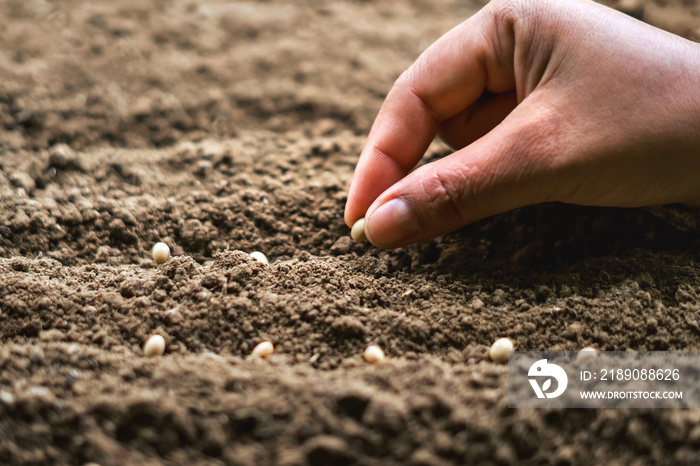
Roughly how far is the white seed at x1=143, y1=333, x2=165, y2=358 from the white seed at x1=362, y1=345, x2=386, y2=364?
1.47ft

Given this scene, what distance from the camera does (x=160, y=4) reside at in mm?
2543

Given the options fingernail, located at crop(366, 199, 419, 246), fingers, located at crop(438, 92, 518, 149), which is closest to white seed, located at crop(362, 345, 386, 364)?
fingernail, located at crop(366, 199, 419, 246)

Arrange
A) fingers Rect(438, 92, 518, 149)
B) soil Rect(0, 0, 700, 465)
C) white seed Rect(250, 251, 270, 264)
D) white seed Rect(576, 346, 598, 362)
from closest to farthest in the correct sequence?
1. soil Rect(0, 0, 700, 465)
2. white seed Rect(576, 346, 598, 362)
3. white seed Rect(250, 251, 270, 264)
4. fingers Rect(438, 92, 518, 149)

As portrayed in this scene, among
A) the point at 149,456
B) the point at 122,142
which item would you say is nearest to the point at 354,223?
the point at 149,456

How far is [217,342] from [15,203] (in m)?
0.85

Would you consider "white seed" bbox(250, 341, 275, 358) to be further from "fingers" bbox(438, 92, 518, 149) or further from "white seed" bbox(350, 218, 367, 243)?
Result: "fingers" bbox(438, 92, 518, 149)

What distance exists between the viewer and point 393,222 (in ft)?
4.13

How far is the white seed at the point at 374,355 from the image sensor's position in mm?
1090

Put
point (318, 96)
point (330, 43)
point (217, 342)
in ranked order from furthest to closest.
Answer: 1. point (330, 43)
2. point (318, 96)
3. point (217, 342)

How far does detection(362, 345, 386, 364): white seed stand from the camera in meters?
1.09

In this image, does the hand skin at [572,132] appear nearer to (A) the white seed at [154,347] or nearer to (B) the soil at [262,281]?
(B) the soil at [262,281]

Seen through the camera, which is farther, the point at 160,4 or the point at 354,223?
the point at 160,4

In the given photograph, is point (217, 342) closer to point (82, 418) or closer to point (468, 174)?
point (82, 418)

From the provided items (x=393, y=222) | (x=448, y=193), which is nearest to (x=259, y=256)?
(x=393, y=222)
